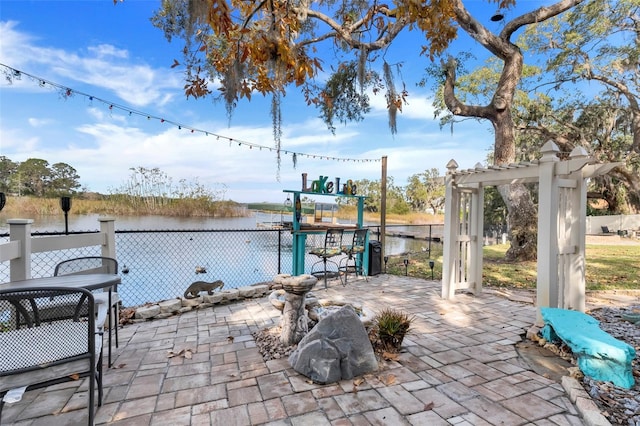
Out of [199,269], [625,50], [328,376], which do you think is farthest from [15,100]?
[625,50]

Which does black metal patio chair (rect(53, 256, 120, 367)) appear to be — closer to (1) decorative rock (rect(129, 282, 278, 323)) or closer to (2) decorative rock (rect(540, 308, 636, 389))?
(1) decorative rock (rect(129, 282, 278, 323))

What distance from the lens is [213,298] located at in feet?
13.0

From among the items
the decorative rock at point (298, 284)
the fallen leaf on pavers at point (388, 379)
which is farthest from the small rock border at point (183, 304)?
the fallen leaf on pavers at point (388, 379)

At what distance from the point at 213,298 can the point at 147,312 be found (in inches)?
30.4

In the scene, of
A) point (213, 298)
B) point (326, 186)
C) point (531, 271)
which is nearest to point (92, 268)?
point (213, 298)

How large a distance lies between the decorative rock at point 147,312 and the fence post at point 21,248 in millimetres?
1144

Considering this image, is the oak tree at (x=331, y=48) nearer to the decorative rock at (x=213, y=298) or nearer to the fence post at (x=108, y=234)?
the fence post at (x=108, y=234)

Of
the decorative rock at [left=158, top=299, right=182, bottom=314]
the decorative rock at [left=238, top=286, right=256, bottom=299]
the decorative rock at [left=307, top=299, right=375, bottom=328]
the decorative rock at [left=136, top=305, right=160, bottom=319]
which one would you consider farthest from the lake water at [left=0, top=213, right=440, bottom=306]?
the decorative rock at [left=307, top=299, right=375, bottom=328]

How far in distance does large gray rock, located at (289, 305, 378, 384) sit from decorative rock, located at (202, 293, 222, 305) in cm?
197

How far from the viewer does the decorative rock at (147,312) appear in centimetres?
341

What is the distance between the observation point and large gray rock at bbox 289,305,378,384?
2.13m

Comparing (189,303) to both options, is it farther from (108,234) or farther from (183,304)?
(108,234)

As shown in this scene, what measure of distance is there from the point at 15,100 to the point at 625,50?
15.7 metres

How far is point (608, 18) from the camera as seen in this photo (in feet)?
28.0
